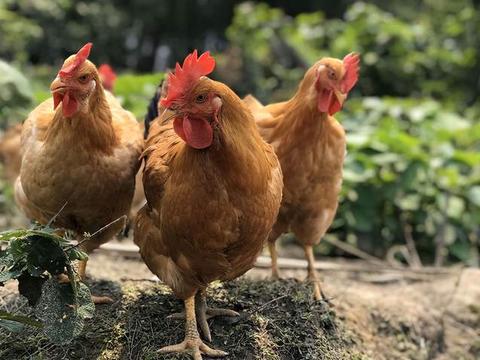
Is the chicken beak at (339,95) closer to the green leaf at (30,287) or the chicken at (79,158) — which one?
the chicken at (79,158)

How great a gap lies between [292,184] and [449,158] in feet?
10.4

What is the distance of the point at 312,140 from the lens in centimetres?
346

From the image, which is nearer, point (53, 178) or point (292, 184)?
point (53, 178)

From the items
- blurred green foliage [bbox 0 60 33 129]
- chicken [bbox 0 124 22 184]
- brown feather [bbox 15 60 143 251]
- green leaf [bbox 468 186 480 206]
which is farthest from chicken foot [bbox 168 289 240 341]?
green leaf [bbox 468 186 480 206]

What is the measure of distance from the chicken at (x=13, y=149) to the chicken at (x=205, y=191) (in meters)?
2.53

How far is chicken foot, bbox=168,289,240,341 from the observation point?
298cm

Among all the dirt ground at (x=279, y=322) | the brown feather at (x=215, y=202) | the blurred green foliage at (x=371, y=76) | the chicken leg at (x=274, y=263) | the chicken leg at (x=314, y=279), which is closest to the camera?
the brown feather at (x=215, y=202)

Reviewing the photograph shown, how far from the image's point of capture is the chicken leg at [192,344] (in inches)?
108

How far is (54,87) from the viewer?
9.23ft

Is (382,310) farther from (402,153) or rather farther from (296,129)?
(402,153)

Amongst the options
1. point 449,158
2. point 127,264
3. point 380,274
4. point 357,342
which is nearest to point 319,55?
point 449,158

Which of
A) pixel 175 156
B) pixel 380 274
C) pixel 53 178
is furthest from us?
pixel 380 274

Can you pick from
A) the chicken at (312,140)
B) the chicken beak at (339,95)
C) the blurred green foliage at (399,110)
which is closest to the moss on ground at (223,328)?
the chicken at (312,140)

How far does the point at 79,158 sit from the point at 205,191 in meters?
0.81
